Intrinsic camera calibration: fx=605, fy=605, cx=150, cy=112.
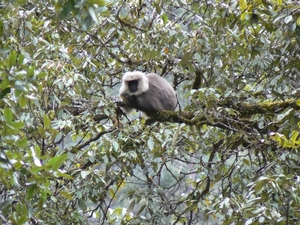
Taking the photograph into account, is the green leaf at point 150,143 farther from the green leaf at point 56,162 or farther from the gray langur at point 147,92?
the green leaf at point 56,162

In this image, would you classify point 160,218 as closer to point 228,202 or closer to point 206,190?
point 206,190

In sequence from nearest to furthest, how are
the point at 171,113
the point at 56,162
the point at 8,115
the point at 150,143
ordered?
1. the point at 8,115
2. the point at 56,162
3. the point at 150,143
4. the point at 171,113

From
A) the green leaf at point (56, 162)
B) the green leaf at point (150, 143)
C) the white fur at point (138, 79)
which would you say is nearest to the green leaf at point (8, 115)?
the green leaf at point (56, 162)

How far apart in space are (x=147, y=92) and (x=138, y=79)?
0.29 m

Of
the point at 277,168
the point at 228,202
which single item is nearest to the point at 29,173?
the point at 228,202

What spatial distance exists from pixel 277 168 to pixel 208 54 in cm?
123

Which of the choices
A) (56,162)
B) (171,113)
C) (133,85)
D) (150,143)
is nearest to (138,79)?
(133,85)

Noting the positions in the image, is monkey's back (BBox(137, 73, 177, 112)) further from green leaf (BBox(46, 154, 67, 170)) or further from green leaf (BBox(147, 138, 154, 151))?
green leaf (BBox(46, 154, 67, 170))

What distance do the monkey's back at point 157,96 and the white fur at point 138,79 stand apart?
0.23ft

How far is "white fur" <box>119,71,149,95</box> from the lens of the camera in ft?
21.3

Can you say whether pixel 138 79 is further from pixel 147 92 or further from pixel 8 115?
pixel 8 115

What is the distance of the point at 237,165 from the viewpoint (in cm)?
514

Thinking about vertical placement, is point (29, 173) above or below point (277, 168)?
above

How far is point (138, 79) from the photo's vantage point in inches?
263
